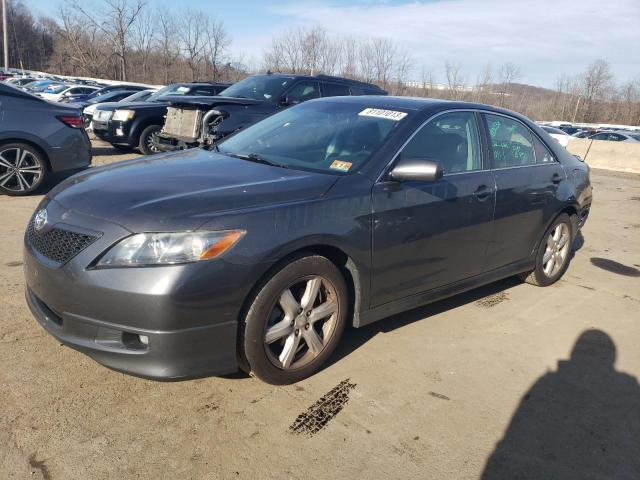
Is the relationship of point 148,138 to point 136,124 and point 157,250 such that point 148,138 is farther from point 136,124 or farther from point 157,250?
point 157,250

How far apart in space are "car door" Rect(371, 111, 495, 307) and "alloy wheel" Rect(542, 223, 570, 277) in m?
1.19

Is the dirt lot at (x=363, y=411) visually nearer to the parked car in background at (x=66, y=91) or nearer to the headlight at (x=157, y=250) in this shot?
the headlight at (x=157, y=250)

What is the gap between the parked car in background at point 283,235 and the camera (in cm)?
247

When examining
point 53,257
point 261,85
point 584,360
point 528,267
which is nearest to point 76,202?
point 53,257

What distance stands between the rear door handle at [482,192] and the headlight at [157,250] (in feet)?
7.11

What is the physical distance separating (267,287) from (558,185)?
→ 3.24 meters

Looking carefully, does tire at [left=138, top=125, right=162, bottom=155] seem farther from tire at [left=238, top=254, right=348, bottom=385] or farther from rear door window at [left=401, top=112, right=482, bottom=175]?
tire at [left=238, top=254, right=348, bottom=385]

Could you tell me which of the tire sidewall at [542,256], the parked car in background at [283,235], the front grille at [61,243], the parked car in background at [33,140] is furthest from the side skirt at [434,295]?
the parked car in background at [33,140]

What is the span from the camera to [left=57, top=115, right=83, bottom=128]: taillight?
278 inches

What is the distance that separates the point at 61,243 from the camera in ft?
8.65

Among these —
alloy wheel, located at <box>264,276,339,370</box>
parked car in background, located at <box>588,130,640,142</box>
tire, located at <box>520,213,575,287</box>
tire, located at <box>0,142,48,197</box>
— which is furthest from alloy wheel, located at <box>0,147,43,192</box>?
parked car in background, located at <box>588,130,640,142</box>

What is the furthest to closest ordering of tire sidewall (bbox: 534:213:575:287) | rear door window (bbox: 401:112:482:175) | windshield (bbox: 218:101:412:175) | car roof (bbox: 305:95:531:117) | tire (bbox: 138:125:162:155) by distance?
tire (bbox: 138:125:162:155) < tire sidewall (bbox: 534:213:575:287) < car roof (bbox: 305:95:531:117) < rear door window (bbox: 401:112:482:175) < windshield (bbox: 218:101:412:175)

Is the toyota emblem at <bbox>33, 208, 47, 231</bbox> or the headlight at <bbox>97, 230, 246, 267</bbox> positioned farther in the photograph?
the toyota emblem at <bbox>33, 208, 47, 231</bbox>

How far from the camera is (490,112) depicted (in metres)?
4.21
